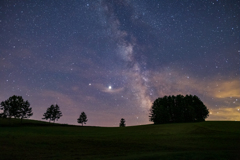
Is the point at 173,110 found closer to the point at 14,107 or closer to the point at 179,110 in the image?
the point at 179,110

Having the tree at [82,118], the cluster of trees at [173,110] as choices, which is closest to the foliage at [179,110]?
the cluster of trees at [173,110]

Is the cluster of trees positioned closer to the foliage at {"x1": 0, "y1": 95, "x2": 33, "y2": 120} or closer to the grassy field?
the foliage at {"x1": 0, "y1": 95, "x2": 33, "y2": 120}

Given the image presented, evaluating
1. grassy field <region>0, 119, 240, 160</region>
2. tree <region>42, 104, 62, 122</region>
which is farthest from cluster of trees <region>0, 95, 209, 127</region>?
grassy field <region>0, 119, 240, 160</region>

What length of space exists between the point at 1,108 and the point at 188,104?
3412 inches

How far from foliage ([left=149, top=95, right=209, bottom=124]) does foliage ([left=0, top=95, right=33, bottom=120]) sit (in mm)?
60822

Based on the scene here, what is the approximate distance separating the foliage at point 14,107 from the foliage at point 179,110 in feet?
200

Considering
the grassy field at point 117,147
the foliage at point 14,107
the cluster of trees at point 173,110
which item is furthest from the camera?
the cluster of trees at point 173,110

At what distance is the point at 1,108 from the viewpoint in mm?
65188

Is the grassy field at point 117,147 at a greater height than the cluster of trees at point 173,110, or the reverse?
the cluster of trees at point 173,110

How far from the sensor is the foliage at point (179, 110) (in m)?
81.8

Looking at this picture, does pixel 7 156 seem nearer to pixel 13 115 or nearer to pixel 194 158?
pixel 194 158

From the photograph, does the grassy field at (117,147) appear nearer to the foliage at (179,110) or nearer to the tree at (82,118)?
the foliage at (179,110)

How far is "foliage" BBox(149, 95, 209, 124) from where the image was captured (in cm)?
8181

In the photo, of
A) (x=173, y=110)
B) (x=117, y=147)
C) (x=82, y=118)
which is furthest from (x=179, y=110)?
(x=117, y=147)
